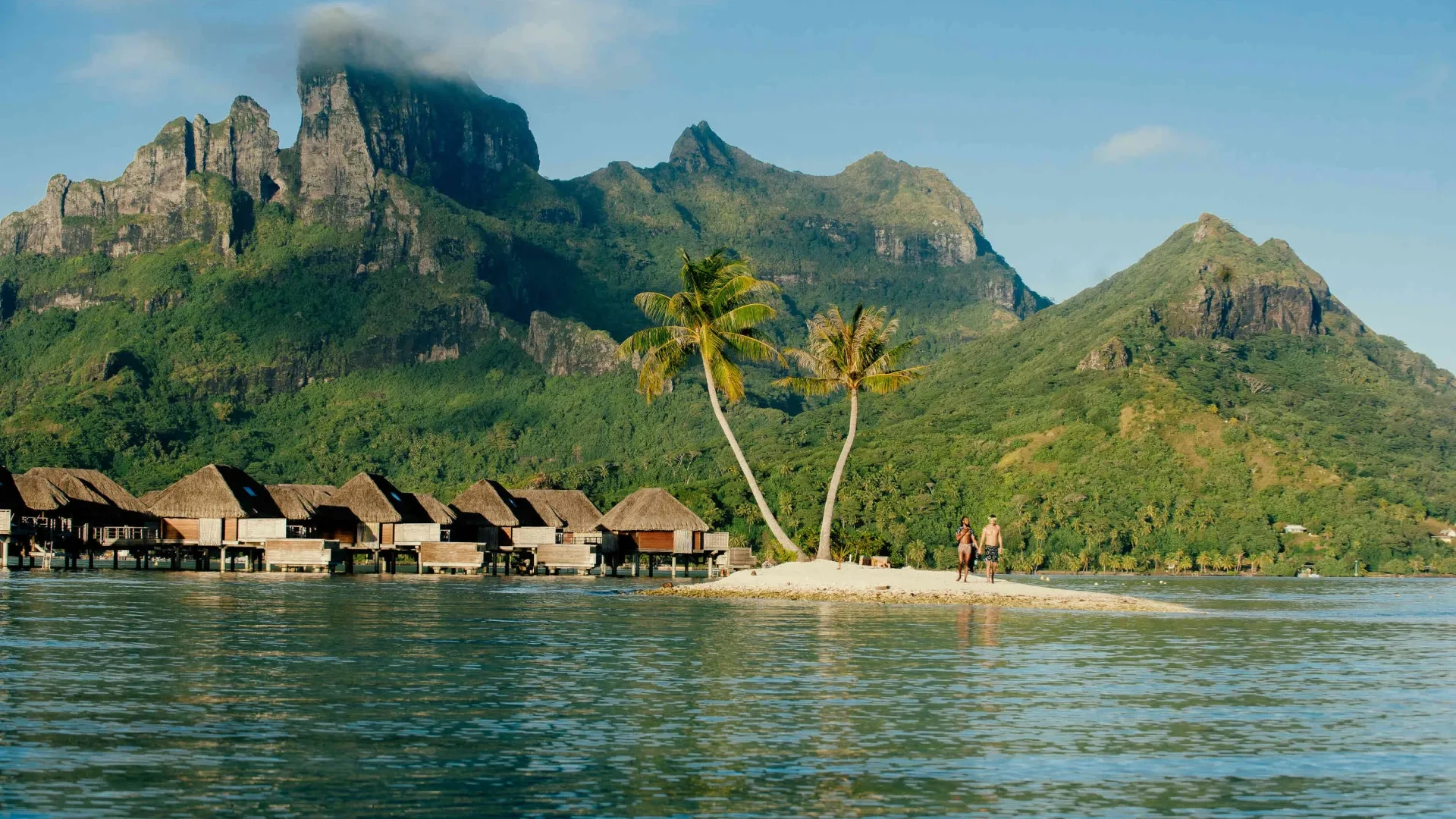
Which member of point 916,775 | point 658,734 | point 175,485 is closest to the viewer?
point 916,775

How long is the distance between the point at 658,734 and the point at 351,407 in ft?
521

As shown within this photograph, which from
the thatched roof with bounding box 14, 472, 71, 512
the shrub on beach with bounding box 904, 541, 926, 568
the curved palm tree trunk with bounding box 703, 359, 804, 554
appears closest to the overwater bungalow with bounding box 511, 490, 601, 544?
the thatched roof with bounding box 14, 472, 71, 512

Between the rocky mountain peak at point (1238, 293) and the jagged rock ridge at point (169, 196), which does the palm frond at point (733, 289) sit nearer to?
the rocky mountain peak at point (1238, 293)

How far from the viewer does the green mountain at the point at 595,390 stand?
362 ft

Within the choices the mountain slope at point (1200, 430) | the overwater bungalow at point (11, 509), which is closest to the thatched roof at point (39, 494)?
the overwater bungalow at point (11, 509)

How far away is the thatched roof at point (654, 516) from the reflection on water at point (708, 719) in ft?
135

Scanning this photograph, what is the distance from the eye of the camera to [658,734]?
48.9 ft

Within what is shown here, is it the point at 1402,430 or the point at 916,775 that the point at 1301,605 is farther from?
the point at 1402,430

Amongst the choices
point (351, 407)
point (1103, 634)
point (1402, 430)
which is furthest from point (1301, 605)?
point (351, 407)

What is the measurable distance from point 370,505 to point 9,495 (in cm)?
1471

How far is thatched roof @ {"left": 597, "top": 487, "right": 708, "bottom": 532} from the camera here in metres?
72.8

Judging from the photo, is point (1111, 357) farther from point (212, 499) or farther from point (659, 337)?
point (659, 337)

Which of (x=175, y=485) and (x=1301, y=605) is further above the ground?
(x=175, y=485)

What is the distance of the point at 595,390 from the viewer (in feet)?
575
